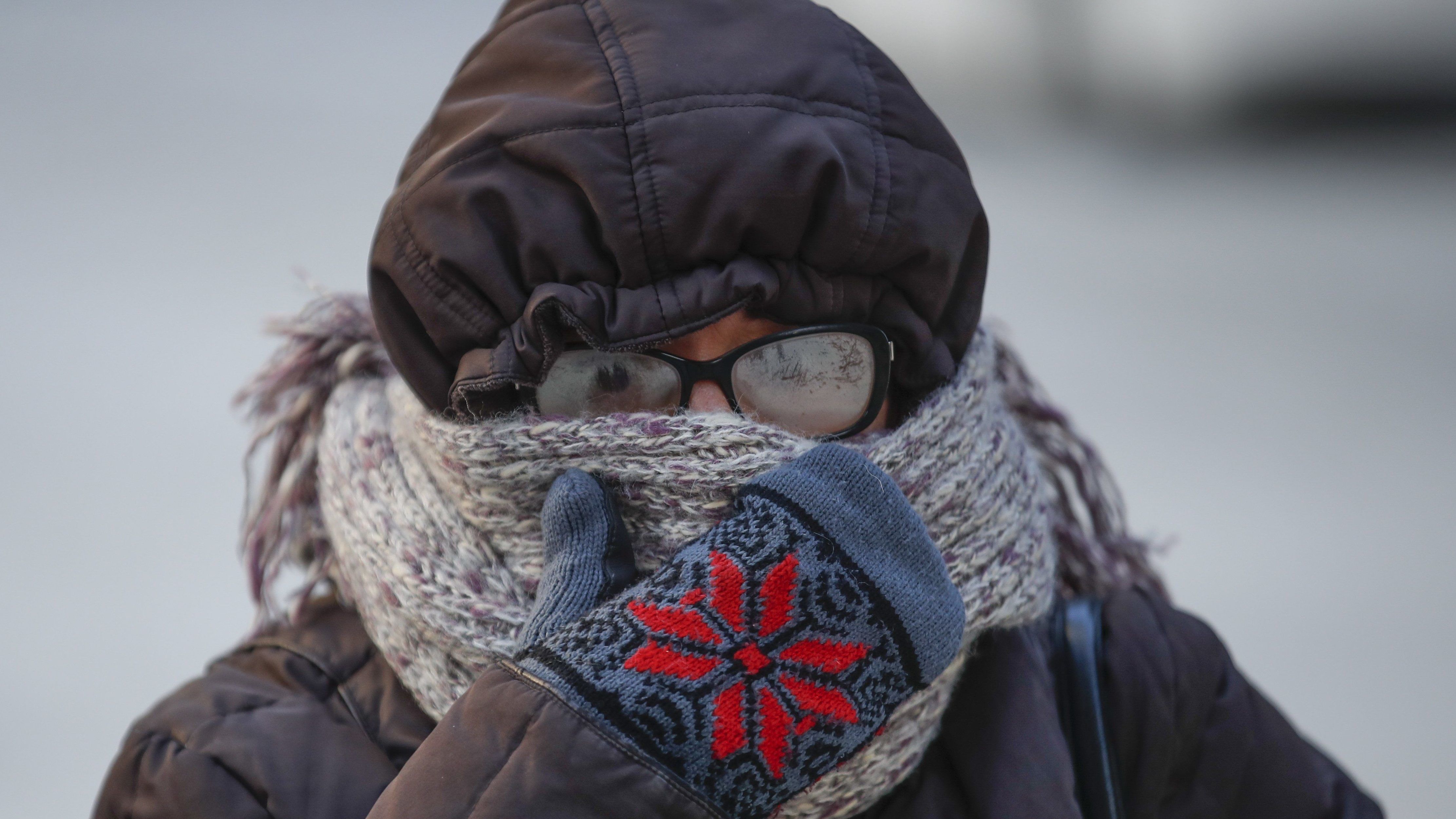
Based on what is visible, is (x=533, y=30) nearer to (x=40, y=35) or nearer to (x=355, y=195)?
(x=355, y=195)

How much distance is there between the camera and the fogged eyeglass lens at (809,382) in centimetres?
88

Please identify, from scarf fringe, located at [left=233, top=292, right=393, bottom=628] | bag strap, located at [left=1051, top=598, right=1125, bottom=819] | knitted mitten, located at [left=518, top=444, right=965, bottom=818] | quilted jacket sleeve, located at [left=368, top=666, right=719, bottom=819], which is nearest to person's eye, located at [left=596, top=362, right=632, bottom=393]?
knitted mitten, located at [left=518, top=444, right=965, bottom=818]

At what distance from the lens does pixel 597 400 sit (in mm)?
884

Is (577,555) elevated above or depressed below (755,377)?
below

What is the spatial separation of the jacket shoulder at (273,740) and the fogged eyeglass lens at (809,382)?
1.48 ft

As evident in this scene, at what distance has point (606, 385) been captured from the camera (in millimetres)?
878

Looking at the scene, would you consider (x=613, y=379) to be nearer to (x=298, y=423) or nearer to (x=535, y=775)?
(x=535, y=775)

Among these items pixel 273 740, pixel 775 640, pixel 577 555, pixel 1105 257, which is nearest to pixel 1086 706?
pixel 775 640

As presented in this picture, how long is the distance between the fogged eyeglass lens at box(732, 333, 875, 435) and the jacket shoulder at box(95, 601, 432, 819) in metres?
0.45

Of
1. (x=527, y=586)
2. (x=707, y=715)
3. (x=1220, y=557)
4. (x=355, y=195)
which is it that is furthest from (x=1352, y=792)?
(x=355, y=195)

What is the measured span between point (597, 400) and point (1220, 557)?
2.15 m

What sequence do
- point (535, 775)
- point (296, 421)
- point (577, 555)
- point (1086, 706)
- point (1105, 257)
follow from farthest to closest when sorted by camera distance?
point (1105, 257), point (296, 421), point (1086, 706), point (577, 555), point (535, 775)

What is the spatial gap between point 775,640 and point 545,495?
10.8 inches

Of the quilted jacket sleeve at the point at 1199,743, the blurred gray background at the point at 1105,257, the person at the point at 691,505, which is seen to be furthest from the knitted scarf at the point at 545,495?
the blurred gray background at the point at 1105,257
